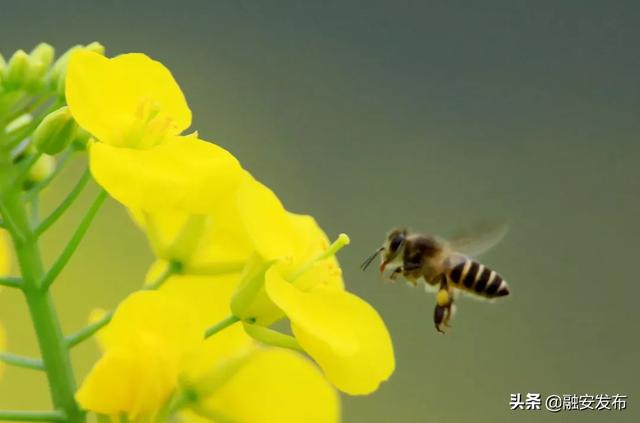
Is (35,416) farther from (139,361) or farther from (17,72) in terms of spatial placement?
(17,72)

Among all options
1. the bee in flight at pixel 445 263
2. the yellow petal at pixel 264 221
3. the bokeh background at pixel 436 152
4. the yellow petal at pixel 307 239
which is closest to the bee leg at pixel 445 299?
the bee in flight at pixel 445 263

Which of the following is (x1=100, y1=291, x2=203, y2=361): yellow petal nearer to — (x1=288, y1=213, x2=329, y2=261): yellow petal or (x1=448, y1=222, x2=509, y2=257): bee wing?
(x1=288, y1=213, x2=329, y2=261): yellow petal

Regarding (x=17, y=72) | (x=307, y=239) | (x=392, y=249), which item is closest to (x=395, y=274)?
(x=392, y=249)

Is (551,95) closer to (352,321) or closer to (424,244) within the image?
(424,244)

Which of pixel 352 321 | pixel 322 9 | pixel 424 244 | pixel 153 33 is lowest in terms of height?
pixel 352 321

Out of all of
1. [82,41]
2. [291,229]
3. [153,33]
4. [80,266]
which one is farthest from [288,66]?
[291,229]

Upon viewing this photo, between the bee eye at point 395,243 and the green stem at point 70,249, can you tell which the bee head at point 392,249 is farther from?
the green stem at point 70,249

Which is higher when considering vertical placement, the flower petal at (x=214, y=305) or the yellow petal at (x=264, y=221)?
the yellow petal at (x=264, y=221)
